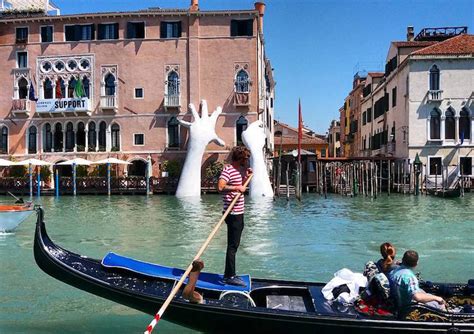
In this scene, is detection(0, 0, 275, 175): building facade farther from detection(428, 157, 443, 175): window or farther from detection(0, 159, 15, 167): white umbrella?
detection(428, 157, 443, 175): window

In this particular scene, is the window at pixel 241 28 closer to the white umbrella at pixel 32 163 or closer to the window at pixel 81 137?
the window at pixel 81 137

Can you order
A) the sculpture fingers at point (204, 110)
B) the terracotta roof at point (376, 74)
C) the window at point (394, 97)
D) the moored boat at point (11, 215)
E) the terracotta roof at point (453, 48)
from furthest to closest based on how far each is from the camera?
the terracotta roof at point (376, 74) → the window at point (394, 97) → the terracotta roof at point (453, 48) → the sculpture fingers at point (204, 110) → the moored boat at point (11, 215)

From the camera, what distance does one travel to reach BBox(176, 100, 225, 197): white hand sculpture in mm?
24094

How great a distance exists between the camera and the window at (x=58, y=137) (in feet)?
91.7

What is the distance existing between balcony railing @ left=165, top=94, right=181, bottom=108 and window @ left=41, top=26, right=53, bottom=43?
627cm

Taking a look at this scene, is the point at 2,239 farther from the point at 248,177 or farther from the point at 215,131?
the point at 215,131

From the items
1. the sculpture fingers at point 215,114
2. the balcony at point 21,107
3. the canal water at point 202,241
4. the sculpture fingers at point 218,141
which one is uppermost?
the balcony at point 21,107

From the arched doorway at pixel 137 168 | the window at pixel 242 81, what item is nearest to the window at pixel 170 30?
the window at pixel 242 81

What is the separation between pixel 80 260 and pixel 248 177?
1.58 meters

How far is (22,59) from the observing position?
2792 cm

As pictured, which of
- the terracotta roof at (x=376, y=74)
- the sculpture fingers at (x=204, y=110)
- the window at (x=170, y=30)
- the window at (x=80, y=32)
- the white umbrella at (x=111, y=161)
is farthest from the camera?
the terracotta roof at (x=376, y=74)

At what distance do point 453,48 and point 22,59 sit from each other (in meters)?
19.7

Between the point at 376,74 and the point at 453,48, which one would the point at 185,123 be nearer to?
the point at 453,48

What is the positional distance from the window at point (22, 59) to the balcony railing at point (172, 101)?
7027mm
